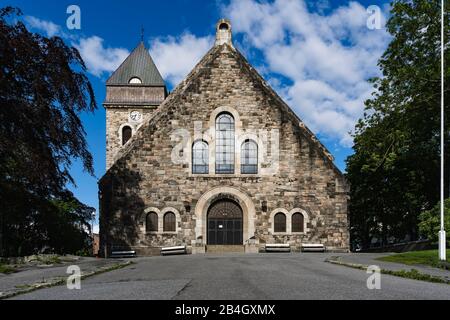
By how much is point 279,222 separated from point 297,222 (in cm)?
109

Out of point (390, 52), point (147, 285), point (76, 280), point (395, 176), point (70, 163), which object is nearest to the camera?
point (147, 285)

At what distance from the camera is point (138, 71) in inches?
1977

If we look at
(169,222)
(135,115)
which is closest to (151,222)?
(169,222)

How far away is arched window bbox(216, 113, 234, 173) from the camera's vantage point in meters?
29.9

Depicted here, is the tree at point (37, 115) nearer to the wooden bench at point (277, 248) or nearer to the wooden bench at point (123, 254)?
the wooden bench at point (123, 254)

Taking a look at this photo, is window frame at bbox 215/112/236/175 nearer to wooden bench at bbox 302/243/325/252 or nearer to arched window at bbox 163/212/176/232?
arched window at bbox 163/212/176/232

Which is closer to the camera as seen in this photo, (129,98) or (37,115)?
(37,115)

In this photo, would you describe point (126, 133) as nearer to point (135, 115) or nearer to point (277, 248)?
point (135, 115)

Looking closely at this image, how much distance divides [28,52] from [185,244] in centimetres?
1448

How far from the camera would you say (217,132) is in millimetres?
30078

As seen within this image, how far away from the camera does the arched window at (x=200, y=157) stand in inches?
1171

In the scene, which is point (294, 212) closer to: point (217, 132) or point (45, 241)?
point (217, 132)

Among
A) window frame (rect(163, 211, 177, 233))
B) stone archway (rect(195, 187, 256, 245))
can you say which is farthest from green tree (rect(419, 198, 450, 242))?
window frame (rect(163, 211, 177, 233))
